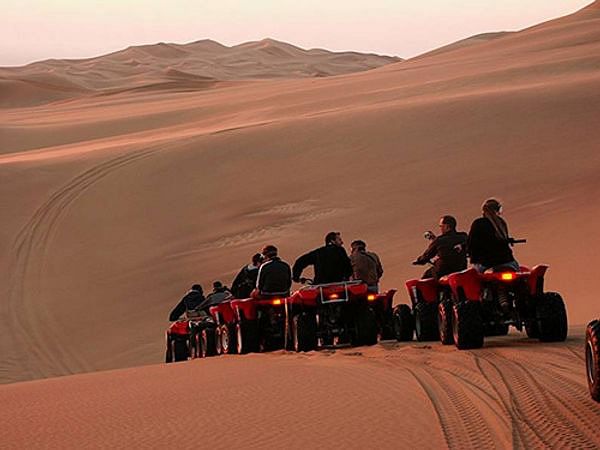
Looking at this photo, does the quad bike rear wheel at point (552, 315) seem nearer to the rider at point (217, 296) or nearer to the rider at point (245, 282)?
the rider at point (245, 282)

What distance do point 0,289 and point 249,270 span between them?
446 inches

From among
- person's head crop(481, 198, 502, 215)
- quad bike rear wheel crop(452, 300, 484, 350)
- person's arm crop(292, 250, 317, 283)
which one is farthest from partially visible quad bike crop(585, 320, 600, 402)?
person's arm crop(292, 250, 317, 283)

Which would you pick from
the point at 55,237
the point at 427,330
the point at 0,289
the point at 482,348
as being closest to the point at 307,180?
the point at 55,237

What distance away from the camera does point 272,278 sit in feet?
47.2

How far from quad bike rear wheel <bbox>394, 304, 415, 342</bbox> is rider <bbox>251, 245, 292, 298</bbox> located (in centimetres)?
125

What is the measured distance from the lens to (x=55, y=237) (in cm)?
2875

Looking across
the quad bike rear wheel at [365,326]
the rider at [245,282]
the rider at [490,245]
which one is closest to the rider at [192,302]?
the rider at [245,282]

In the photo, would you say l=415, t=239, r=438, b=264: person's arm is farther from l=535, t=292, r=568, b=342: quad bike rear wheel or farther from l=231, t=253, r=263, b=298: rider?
l=231, t=253, r=263, b=298: rider

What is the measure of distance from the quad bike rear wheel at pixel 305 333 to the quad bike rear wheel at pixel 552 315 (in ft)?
8.82

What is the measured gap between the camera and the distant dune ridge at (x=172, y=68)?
9725cm

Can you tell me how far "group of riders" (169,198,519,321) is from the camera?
1157 cm

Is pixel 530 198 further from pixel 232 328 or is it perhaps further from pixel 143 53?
pixel 143 53

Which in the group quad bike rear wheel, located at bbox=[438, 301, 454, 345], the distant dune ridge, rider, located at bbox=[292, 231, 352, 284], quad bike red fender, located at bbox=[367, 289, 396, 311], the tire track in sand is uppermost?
the distant dune ridge

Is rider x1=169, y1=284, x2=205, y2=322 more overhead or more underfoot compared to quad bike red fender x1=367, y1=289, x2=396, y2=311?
more underfoot
